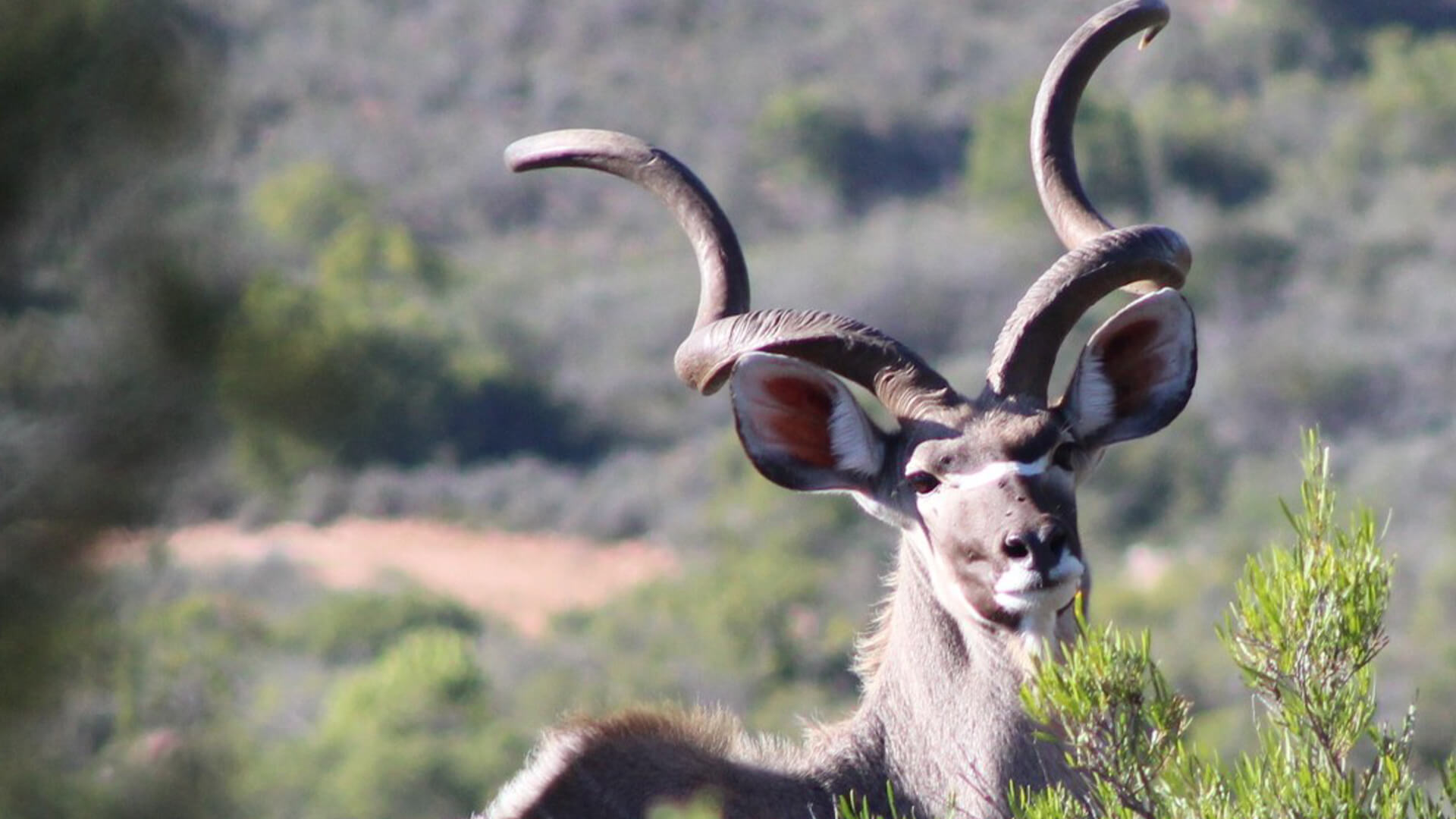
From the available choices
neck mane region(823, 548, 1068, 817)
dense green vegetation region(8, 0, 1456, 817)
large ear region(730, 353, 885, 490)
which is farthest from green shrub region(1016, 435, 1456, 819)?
large ear region(730, 353, 885, 490)

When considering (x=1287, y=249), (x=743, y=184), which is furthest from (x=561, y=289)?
(x=1287, y=249)

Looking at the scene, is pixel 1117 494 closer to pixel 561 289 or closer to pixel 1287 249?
pixel 1287 249

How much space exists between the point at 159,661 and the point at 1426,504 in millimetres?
23297

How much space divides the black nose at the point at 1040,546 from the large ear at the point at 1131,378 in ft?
1.99

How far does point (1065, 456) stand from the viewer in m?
5.77

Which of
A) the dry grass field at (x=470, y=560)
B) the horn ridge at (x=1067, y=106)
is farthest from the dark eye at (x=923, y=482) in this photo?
the dry grass field at (x=470, y=560)

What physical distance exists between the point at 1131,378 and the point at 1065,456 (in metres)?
0.39

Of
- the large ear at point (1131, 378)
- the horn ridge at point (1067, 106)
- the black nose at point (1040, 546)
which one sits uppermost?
the horn ridge at point (1067, 106)

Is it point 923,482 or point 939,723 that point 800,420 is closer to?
point 923,482

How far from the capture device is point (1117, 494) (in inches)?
1192

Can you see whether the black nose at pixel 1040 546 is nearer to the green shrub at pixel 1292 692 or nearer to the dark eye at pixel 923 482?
the dark eye at pixel 923 482

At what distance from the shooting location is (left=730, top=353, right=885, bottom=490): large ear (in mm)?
5730

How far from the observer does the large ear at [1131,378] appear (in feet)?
19.4

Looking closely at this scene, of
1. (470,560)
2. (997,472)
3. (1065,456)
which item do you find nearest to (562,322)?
(470,560)
